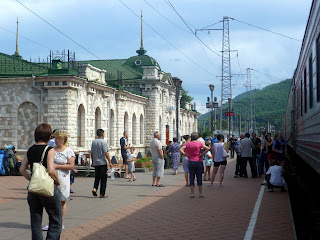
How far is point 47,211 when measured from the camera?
240 inches

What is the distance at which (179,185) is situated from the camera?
642 inches

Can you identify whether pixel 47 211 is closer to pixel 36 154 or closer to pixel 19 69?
pixel 36 154

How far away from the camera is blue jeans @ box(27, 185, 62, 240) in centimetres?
602

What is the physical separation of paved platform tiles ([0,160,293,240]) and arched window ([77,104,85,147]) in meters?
10.4

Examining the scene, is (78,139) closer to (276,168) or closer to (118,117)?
(118,117)

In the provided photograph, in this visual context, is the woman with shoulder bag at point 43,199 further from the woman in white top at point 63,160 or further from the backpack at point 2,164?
the backpack at point 2,164

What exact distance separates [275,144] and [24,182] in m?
8.91

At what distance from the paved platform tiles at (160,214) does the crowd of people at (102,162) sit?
0.56 m

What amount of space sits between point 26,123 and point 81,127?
311 cm

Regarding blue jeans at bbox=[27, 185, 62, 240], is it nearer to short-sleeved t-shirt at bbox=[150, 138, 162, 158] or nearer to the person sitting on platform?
the person sitting on platform

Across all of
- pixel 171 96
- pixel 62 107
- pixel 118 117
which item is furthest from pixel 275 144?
pixel 171 96

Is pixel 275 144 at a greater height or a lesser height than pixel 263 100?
lesser

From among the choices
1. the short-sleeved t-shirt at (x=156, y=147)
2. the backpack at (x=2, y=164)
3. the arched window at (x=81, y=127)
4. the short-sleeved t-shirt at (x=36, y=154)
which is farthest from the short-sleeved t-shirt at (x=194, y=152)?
the arched window at (x=81, y=127)

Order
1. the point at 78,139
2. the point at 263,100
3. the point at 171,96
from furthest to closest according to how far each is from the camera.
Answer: the point at 263,100 < the point at 171,96 < the point at 78,139
